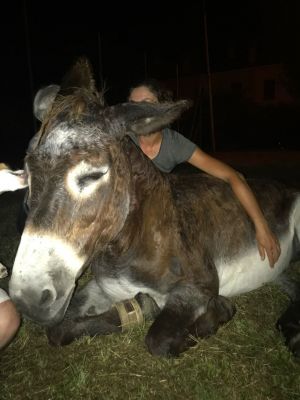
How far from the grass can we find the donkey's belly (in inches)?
13.4

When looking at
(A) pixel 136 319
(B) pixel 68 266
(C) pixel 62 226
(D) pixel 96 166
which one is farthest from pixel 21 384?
(D) pixel 96 166

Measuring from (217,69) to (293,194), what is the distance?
3850cm

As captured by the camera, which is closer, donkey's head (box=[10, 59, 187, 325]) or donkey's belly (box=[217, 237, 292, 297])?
donkey's head (box=[10, 59, 187, 325])

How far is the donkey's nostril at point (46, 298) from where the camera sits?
223 cm

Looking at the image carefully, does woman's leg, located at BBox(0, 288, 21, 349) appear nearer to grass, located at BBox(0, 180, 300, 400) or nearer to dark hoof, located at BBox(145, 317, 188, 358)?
grass, located at BBox(0, 180, 300, 400)

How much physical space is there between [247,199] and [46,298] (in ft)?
7.35

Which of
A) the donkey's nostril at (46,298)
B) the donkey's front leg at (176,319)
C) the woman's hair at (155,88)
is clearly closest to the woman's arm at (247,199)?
the woman's hair at (155,88)

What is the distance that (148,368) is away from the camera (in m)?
2.95

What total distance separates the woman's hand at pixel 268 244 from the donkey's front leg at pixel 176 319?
0.93m

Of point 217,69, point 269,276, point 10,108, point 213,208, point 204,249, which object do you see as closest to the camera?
point 204,249

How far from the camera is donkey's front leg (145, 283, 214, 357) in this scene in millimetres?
2859

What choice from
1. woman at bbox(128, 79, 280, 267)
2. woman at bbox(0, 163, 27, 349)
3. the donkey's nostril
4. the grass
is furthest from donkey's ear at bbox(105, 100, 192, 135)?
the grass

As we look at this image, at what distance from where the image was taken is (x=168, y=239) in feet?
10.4

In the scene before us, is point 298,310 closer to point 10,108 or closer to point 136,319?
point 136,319
